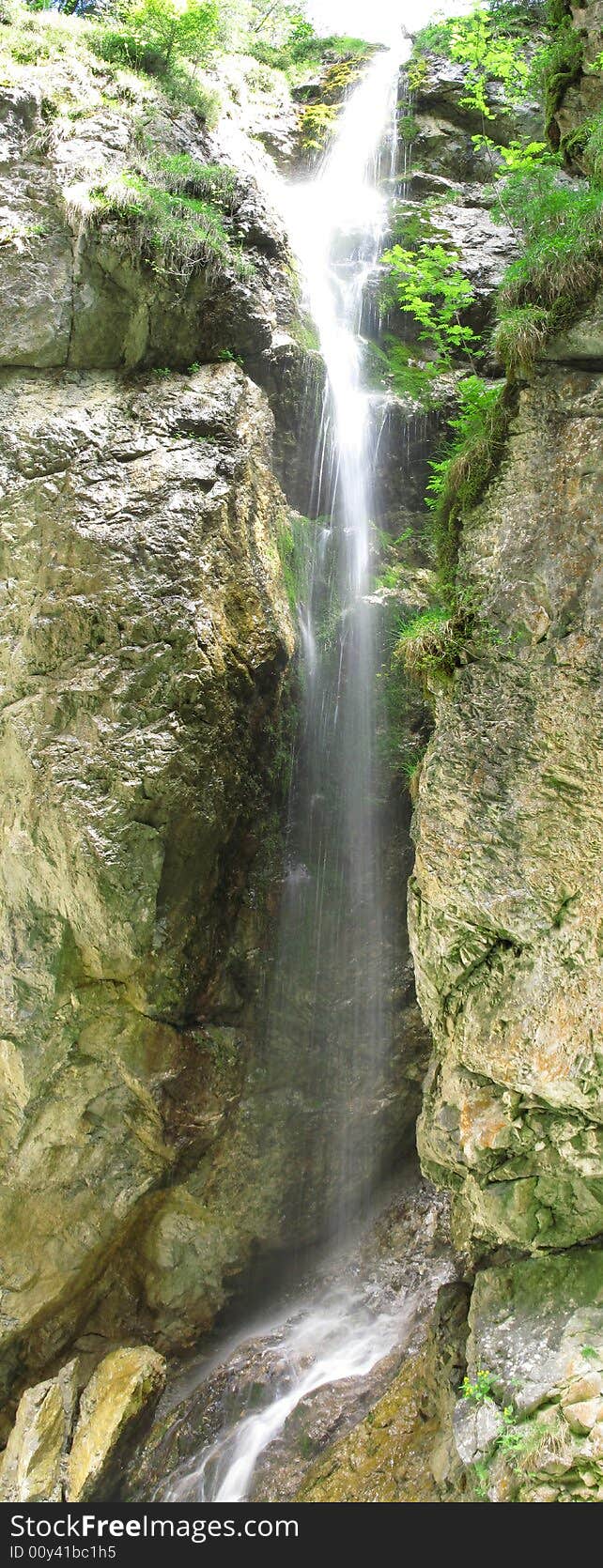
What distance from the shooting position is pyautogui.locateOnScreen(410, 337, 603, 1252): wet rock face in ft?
15.5

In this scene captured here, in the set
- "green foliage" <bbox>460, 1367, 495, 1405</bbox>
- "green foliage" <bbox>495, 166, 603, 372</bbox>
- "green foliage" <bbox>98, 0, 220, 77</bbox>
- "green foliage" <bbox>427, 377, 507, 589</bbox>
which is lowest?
"green foliage" <bbox>460, 1367, 495, 1405</bbox>

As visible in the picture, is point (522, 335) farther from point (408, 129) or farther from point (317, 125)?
point (317, 125)

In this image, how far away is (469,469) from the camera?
611cm

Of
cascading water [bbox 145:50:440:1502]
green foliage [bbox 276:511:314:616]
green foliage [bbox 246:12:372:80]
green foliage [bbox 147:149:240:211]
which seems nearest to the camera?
cascading water [bbox 145:50:440:1502]

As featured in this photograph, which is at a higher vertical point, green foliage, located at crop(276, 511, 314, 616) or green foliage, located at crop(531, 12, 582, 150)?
green foliage, located at crop(531, 12, 582, 150)

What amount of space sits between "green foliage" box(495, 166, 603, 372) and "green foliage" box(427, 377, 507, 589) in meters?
0.41

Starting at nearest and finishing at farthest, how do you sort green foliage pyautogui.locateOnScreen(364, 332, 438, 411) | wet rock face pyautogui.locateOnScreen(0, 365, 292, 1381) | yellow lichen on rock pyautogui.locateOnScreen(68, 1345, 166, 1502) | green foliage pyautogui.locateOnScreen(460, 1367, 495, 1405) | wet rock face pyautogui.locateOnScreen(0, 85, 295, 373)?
green foliage pyautogui.locateOnScreen(460, 1367, 495, 1405), yellow lichen on rock pyautogui.locateOnScreen(68, 1345, 166, 1502), wet rock face pyautogui.locateOnScreen(0, 365, 292, 1381), wet rock face pyautogui.locateOnScreen(0, 85, 295, 373), green foliage pyautogui.locateOnScreen(364, 332, 438, 411)

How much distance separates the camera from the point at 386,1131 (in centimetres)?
764

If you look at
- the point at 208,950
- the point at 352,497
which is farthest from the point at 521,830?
the point at 352,497

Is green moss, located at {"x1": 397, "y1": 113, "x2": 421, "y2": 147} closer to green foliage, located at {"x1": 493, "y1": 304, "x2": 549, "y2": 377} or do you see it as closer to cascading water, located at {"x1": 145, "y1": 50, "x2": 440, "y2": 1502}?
cascading water, located at {"x1": 145, "y1": 50, "x2": 440, "y2": 1502}

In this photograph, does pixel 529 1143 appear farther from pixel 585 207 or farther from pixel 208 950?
pixel 585 207

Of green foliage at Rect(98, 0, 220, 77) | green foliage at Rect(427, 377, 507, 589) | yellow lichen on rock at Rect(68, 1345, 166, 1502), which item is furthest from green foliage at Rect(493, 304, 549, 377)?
yellow lichen on rock at Rect(68, 1345, 166, 1502)

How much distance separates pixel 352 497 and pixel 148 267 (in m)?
2.74

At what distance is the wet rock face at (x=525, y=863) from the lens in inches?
186
